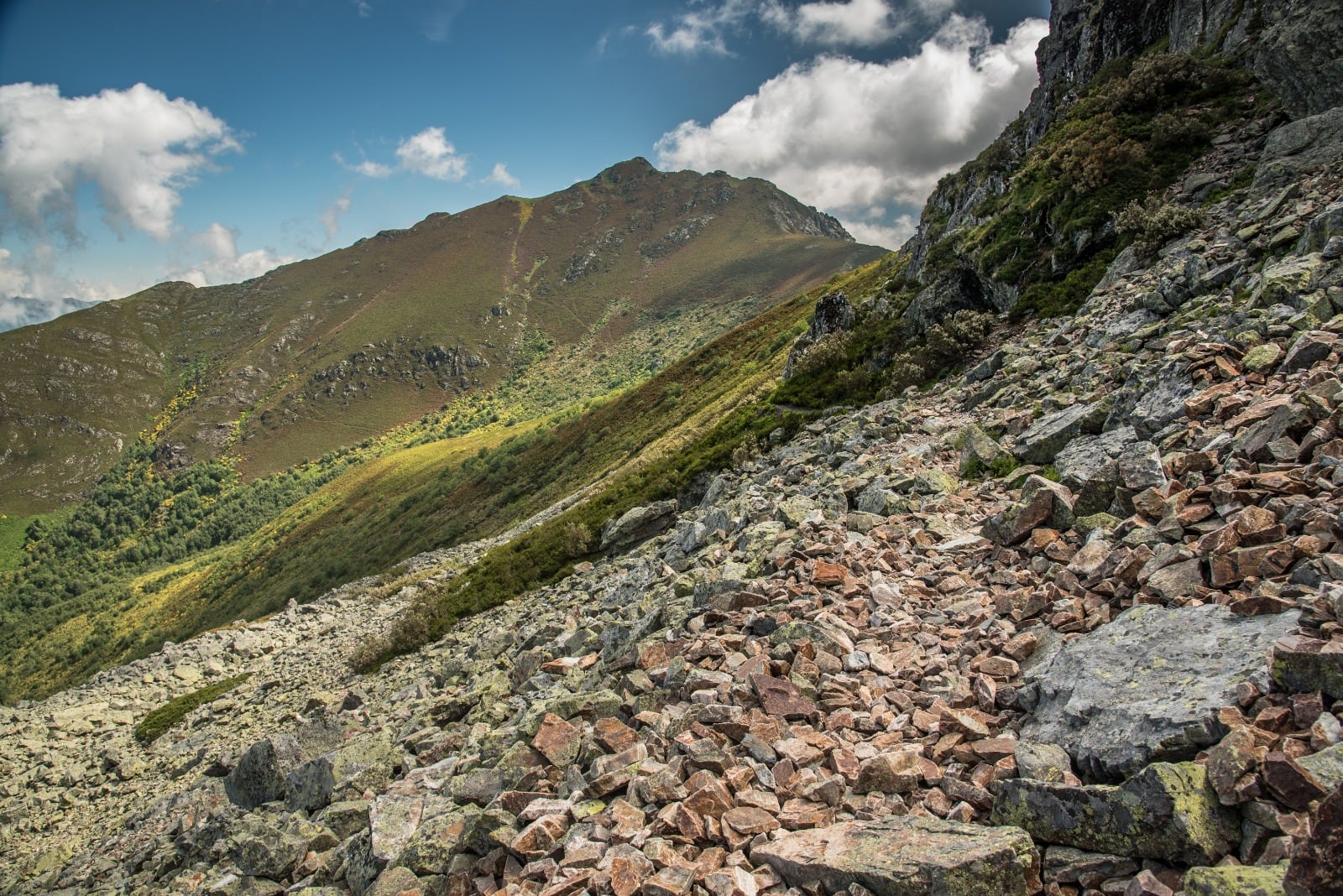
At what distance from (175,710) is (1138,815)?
3638 centimetres

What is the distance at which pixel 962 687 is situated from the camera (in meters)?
6.87

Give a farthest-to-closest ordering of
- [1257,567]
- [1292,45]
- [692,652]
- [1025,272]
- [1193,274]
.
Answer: [1025,272] < [1292,45] < [1193,274] < [692,652] < [1257,567]

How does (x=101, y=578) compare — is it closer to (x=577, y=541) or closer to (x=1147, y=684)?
(x=577, y=541)

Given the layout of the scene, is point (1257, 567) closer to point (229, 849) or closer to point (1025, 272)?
point (229, 849)

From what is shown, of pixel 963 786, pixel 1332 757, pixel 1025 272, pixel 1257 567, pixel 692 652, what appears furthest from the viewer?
pixel 1025 272

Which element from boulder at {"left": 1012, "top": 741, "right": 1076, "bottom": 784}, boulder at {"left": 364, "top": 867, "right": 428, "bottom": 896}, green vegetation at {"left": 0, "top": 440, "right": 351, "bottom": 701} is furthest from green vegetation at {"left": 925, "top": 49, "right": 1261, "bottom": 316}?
green vegetation at {"left": 0, "top": 440, "right": 351, "bottom": 701}

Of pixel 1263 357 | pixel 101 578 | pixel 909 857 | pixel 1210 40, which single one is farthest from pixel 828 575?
pixel 101 578

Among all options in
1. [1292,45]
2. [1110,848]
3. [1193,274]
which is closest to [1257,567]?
[1110,848]

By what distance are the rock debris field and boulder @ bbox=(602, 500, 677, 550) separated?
8.73 meters

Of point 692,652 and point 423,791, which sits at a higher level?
point 692,652

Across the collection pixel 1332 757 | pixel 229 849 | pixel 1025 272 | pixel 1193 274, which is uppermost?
pixel 1025 272

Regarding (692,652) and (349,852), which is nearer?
(349,852)

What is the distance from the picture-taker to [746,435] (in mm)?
28875

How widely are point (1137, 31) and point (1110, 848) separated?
51.5 m
